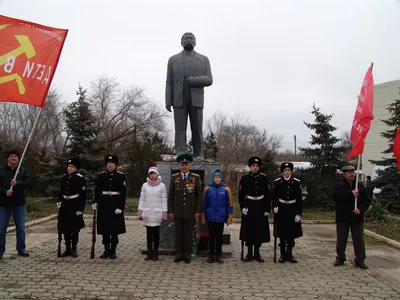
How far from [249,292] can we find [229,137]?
3247cm

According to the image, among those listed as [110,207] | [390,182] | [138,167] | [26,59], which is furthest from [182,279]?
[138,167]

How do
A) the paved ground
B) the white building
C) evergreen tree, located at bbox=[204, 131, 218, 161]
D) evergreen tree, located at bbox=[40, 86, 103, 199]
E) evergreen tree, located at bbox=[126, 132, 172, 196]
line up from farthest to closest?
evergreen tree, located at bbox=[204, 131, 218, 161] < the white building < evergreen tree, located at bbox=[126, 132, 172, 196] < evergreen tree, located at bbox=[40, 86, 103, 199] < the paved ground

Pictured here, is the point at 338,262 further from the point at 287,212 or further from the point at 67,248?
the point at 67,248

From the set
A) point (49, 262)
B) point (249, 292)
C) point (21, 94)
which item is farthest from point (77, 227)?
point (249, 292)

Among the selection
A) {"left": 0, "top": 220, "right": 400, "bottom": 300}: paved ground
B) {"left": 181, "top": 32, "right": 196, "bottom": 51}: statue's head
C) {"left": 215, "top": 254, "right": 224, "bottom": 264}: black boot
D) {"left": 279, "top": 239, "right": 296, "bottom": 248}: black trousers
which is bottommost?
{"left": 0, "top": 220, "right": 400, "bottom": 300}: paved ground

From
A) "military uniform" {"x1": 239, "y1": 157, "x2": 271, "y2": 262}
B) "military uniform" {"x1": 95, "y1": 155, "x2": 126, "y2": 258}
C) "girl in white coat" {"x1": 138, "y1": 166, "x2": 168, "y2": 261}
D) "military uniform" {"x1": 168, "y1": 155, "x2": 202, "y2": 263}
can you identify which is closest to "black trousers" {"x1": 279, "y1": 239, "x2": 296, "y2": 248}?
"military uniform" {"x1": 239, "y1": 157, "x2": 271, "y2": 262}

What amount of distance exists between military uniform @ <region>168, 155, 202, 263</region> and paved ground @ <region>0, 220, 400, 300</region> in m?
0.30

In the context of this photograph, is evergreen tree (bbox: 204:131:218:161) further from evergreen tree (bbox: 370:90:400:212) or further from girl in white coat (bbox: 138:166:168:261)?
girl in white coat (bbox: 138:166:168:261)

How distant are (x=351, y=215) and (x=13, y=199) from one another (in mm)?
5566

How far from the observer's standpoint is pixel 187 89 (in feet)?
24.2

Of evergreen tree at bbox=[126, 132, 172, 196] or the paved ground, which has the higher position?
evergreen tree at bbox=[126, 132, 172, 196]

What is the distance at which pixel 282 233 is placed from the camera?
645cm

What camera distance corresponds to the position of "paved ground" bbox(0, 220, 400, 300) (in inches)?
181

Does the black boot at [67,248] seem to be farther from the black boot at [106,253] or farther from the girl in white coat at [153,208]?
the girl in white coat at [153,208]
